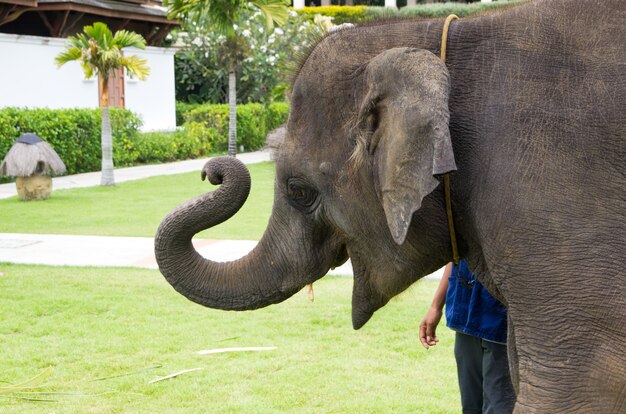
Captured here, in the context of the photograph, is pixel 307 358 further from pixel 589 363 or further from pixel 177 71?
pixel 177 71

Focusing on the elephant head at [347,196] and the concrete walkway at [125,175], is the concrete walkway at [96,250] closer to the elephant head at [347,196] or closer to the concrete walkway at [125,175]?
the concrete walkway at [125,175]

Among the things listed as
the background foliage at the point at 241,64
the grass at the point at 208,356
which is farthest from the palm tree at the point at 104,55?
the grass at the point at 208,356

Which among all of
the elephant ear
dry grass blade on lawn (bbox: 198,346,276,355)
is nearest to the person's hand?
the elephant ear

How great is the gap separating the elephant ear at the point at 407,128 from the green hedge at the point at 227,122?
77.5 feet

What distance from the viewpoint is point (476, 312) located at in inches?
159

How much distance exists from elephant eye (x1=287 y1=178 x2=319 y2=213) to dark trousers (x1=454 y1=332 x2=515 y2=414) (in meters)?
1.64

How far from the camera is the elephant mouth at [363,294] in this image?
104 inches

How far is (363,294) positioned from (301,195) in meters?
0.33

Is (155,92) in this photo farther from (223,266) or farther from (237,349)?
(223,266)

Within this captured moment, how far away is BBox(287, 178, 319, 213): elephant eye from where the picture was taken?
104 inches

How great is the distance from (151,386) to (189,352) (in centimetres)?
78

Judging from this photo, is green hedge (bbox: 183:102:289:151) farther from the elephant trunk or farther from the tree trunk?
the elephant trunk

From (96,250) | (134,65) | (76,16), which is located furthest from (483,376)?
(76,16)

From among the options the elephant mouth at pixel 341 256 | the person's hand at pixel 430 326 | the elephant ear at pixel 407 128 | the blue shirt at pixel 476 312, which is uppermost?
the elephant ear at pixel 407 128
